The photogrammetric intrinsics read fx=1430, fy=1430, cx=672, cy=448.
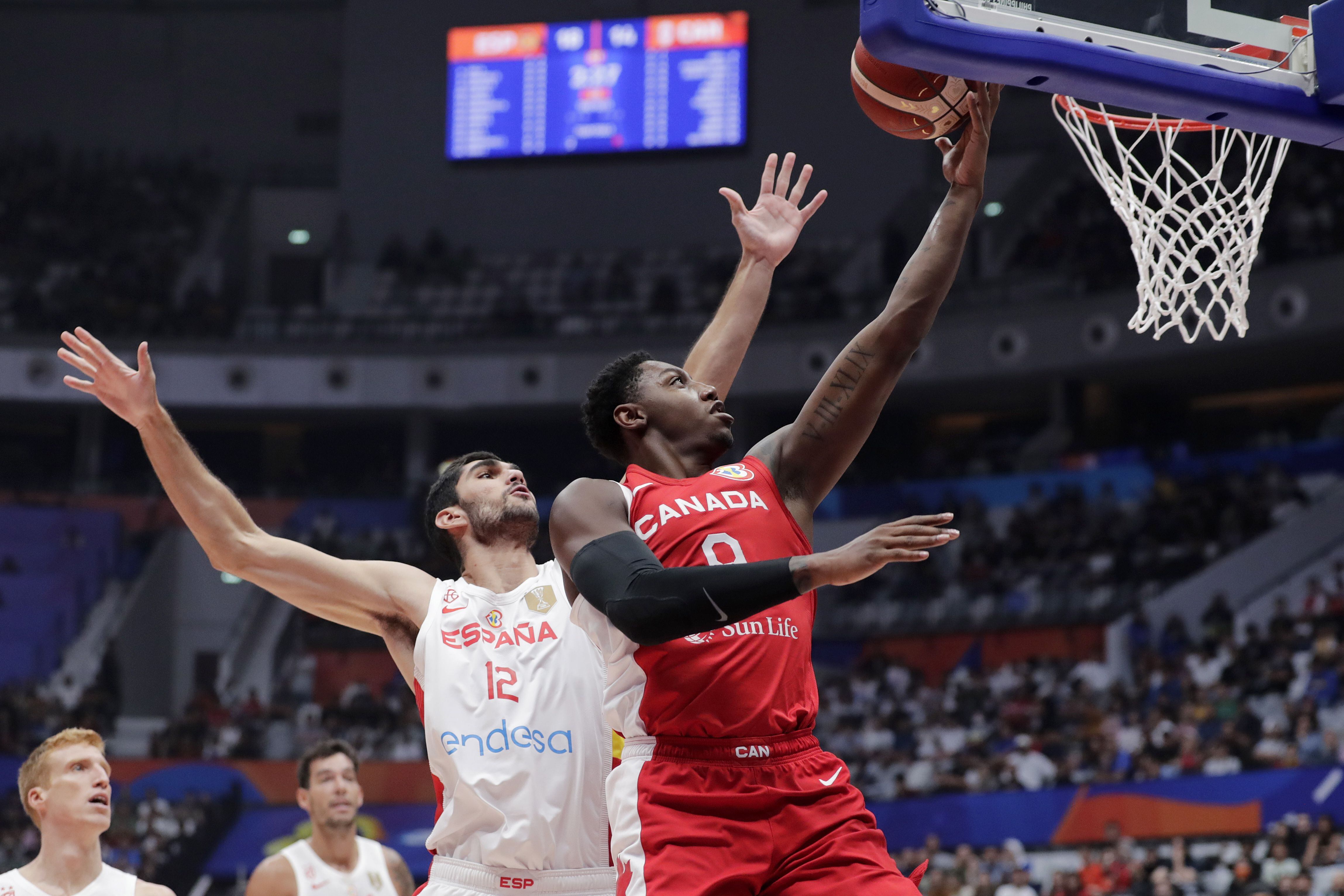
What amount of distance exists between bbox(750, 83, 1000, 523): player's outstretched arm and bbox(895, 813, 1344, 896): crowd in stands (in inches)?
345

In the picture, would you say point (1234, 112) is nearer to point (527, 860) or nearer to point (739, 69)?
point (527, 860)

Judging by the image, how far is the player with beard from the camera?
12.5 ft

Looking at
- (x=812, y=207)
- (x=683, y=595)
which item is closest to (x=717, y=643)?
(x=683, y=595)

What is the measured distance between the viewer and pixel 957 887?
12375 millimetres

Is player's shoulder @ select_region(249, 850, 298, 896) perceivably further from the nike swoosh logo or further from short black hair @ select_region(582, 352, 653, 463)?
the nike swoosh logo

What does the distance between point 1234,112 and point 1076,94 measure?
449mm

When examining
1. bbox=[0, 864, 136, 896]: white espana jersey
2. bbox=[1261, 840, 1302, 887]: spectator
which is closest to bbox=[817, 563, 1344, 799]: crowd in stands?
bbox=[1261, 840, 1302, 887]: spectator

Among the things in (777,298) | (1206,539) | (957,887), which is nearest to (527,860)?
(957,887)

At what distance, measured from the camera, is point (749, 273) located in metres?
4.37

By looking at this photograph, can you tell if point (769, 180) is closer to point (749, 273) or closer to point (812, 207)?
point (812, 207)

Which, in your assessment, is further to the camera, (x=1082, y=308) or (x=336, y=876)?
(x=1082, y=308)

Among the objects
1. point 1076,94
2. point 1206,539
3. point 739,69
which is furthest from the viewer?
point 739,69

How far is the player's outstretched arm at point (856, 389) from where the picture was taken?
11.1ft

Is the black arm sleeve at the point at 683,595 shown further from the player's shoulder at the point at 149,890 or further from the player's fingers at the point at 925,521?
the player's shoulder at the point at 149,890
